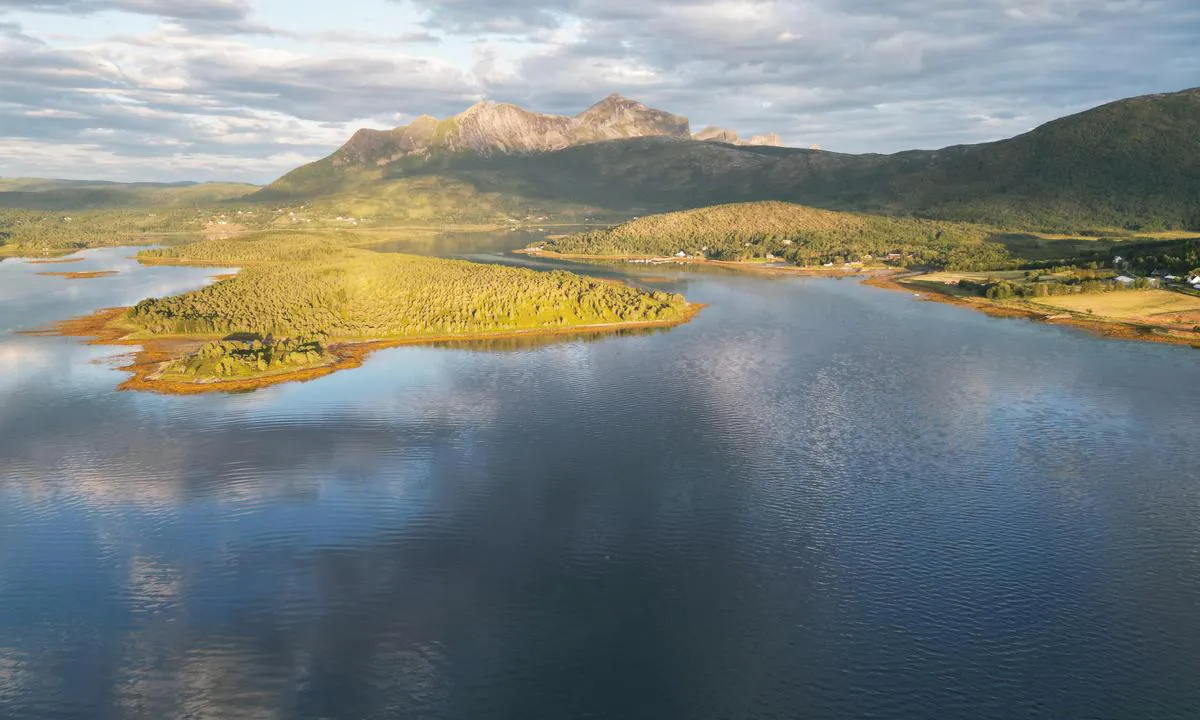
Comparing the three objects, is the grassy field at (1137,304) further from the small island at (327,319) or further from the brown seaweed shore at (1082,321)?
the small island at (327,319)

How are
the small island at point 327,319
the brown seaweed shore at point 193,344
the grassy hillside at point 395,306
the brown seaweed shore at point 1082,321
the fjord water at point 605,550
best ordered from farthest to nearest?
the grassy hillside at point 395,306
the brown seaweed shore at point 1082,321
the small island at point 327,319
the brown seaweed shore at point 193,344
the fjord water at point 605,550

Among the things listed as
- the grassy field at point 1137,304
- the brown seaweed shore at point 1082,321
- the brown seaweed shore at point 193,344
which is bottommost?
the brown seaweed shore at point 193,344

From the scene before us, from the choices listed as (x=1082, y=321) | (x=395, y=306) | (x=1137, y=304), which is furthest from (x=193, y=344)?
(x=1137, y=304)

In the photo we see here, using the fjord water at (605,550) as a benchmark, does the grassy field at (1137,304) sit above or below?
above

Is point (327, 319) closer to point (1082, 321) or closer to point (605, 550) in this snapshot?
point (605, 550)

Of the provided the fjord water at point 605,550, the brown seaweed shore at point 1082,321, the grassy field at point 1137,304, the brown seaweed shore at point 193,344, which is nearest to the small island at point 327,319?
the brown seaweed shore at point 193,344

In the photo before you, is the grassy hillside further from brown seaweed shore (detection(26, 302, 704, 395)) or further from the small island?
brown seaweed shore (detection(26, 302, 704, 395))
